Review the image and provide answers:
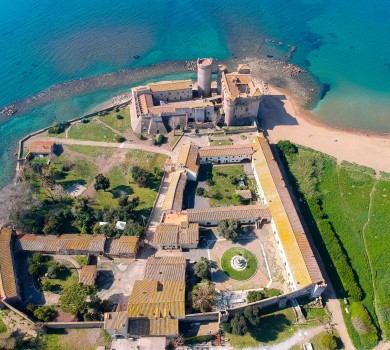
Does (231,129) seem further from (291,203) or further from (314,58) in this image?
(314,58)

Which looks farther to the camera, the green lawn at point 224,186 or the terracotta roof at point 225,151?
the terracotta roof at point 225,151

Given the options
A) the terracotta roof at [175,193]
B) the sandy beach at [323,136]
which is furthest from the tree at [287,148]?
the terracotta roof at [175,193]

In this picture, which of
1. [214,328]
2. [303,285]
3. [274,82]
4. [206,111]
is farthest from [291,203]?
[274,82]

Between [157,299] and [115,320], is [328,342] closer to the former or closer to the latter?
[157,299]

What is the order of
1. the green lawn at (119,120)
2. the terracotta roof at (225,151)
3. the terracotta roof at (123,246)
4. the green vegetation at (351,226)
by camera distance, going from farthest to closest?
the green lawn at (119,120) < the terracotta roof at (225,151) < the terracotta roof at (123,246) < the green vegetation at (351,226)

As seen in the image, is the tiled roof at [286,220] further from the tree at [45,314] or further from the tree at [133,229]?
the tree at [45,314]

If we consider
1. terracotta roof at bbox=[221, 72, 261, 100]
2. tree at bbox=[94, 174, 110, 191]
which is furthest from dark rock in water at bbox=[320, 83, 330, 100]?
tree at bbox=[94, 174, 110, 191]

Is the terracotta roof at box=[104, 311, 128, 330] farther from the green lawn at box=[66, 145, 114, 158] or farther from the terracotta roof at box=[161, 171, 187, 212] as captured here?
the green lawn at box=[66, 145, 114, 158]
